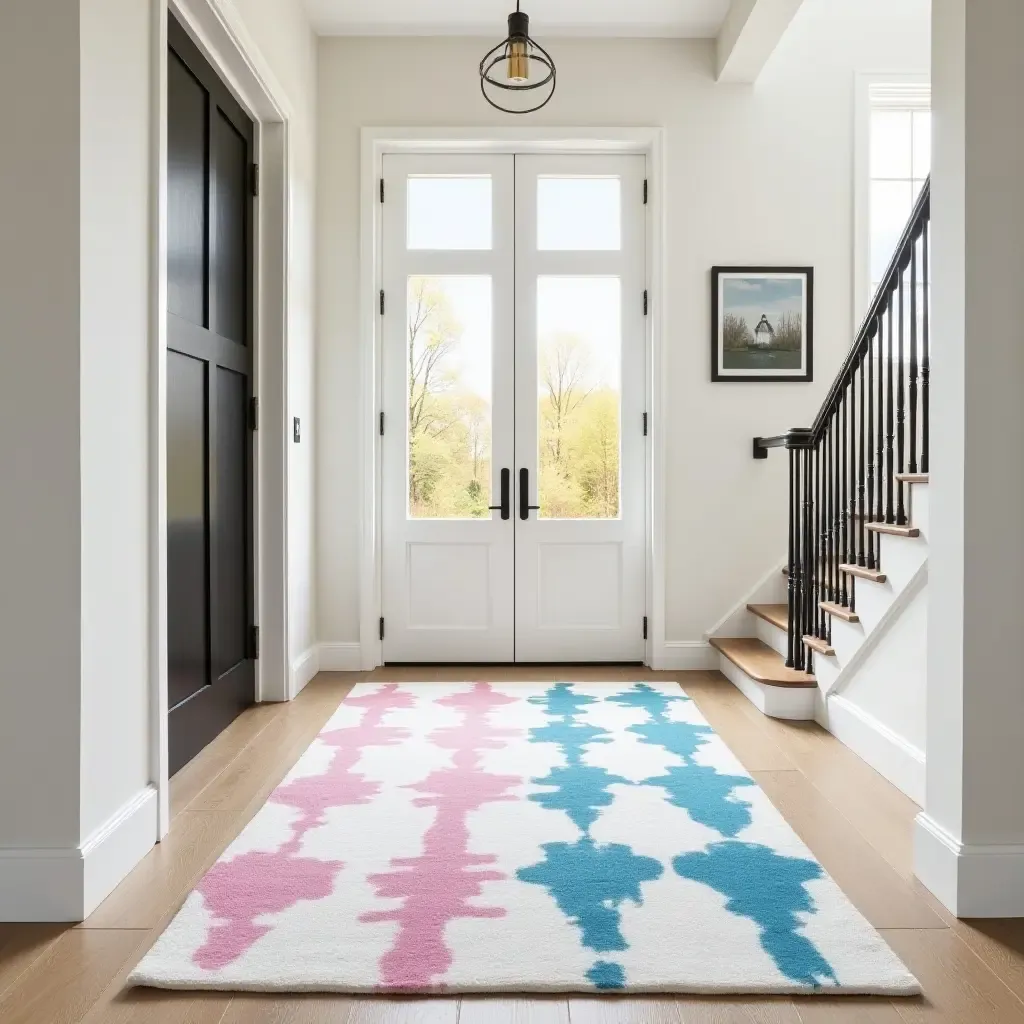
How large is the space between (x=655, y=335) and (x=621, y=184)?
817mm

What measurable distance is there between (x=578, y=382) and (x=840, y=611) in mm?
1876

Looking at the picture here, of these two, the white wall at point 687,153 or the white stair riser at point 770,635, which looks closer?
the white stair riser at point 770,635

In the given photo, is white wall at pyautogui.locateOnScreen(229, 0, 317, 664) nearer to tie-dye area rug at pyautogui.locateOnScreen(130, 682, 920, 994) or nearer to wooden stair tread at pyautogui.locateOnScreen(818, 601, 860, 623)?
tie-dye area rug at pyautogui.locateOnScreen(130, 682, 920, 994)

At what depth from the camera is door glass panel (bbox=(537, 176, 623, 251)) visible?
Answer: 15.1ft

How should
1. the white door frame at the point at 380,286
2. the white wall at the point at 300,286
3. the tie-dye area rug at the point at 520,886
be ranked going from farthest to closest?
the white door frame at the point at 380,286
the white wall at the point at 300,286
the tie-dye area rug at the point at 520,886

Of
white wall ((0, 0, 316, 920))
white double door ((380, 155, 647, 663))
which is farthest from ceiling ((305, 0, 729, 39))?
white wall ((0, 0, 316, 920))

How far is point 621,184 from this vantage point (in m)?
4.59

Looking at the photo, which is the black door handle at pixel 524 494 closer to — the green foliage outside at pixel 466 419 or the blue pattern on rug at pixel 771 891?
the green foliage outside at pixel 466 419

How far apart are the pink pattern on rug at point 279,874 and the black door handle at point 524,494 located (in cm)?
175

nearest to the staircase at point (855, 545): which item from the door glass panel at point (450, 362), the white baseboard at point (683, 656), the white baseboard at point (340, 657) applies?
the white baseboard at point (683, 656)

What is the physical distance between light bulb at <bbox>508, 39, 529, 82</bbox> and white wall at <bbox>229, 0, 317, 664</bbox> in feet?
3.31

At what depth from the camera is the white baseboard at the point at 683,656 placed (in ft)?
15.0

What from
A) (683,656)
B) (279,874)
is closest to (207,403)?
(279,874)
